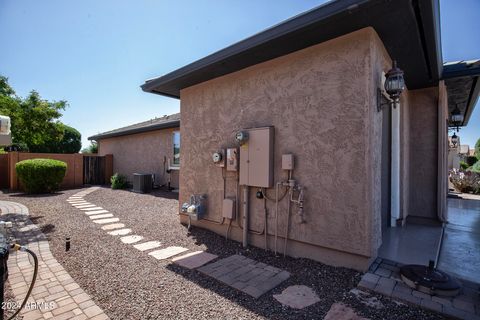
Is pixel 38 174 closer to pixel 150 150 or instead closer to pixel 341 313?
pixel 150 150

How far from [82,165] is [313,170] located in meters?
14.6

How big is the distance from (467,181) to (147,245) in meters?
14.3

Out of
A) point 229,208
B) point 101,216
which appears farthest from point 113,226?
point 229,208

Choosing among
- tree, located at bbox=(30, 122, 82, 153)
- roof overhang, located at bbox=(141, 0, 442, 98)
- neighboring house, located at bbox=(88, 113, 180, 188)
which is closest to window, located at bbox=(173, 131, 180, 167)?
neighboring house, located at bbox=(88, 113, 180, 188)

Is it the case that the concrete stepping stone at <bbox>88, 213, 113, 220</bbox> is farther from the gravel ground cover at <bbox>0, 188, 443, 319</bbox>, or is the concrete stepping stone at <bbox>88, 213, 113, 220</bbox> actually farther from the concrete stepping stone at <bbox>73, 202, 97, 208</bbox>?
the concrete stepping stone at <bbox>73, 202, 97, 208</bbox>

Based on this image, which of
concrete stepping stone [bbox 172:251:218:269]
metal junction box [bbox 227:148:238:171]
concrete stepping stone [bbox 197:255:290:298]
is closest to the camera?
concrete stepping stone [bbox 197:255:290:298]

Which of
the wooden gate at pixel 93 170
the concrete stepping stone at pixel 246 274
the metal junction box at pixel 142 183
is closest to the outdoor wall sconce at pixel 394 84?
the concrete stepping stone at pixel 246 274

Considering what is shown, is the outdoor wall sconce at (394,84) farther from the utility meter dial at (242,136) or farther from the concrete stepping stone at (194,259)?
the concrete stepping stone at (194,259)

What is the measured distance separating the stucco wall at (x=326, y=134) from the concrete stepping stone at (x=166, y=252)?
1.22 m

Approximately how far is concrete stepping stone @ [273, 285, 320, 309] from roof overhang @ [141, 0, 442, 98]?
3.44 meters

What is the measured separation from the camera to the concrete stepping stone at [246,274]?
2900 mm

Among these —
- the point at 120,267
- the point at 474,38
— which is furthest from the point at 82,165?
the point at 474,38

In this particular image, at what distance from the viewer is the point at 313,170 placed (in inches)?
138

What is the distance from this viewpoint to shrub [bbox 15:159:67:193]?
31.9 ft
